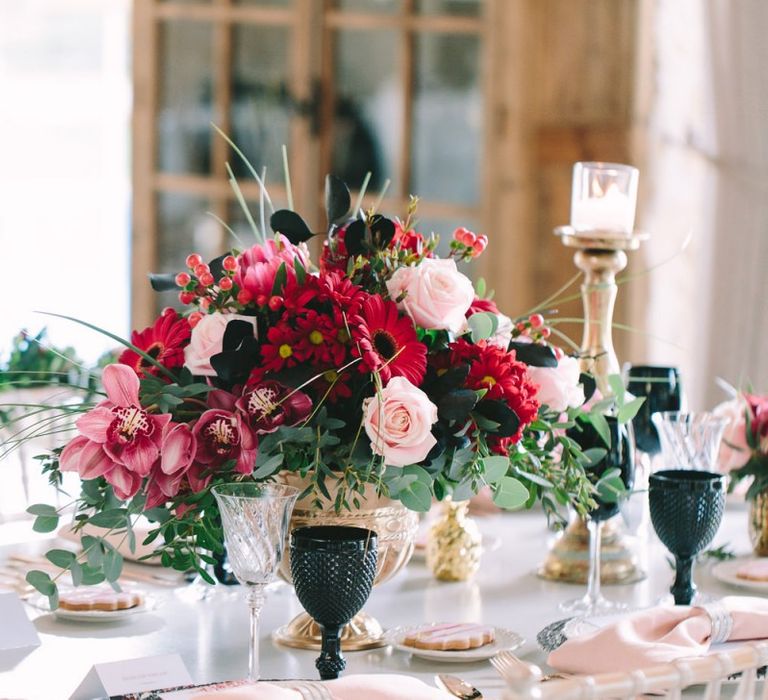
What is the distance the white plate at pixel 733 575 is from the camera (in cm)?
156

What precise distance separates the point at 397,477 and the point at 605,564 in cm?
53

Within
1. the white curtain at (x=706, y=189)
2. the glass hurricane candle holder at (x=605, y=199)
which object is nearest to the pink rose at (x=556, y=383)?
the glass hurricane candle holder at (x=605, y=199)

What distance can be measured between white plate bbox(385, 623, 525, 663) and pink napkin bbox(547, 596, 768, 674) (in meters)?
0.09

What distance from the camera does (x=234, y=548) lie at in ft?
3.64

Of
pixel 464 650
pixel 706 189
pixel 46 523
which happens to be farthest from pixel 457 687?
pixel 706 189

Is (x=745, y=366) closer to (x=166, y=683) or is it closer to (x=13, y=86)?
(x=166, y=683)

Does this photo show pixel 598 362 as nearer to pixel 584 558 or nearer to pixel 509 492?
pixel 584 558

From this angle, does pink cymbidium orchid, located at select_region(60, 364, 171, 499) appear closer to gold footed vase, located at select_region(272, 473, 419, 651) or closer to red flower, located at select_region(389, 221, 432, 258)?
gold footed vase, located at select_region(272, 473, 419, 651)

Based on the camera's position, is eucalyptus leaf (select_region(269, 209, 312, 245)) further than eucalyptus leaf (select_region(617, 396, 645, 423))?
No

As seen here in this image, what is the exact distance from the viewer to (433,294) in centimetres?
123

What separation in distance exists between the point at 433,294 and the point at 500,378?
108 millimetres

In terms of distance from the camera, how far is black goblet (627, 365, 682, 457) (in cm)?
179

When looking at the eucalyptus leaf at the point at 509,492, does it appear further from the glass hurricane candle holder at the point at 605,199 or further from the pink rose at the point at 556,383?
the glass hurricane candle holder at the point at 605,199

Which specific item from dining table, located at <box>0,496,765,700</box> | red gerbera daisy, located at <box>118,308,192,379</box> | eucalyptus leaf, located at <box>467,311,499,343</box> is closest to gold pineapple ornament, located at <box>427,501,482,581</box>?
dining table, located at <box>0,496,765,700</box>
